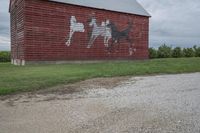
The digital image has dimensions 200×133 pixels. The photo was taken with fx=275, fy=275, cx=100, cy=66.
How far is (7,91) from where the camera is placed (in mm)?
7746

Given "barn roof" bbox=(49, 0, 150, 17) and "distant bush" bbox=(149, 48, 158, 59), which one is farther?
"distant bush" bbox=(149, 48, 158, 59)

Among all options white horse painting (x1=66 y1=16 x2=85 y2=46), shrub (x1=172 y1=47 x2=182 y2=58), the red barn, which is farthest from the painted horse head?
shrub (x1=172 y1=47 x2=182 y2=58)

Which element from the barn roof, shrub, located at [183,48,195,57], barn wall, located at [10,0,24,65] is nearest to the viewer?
barn wall, located at [10,0,24,65]

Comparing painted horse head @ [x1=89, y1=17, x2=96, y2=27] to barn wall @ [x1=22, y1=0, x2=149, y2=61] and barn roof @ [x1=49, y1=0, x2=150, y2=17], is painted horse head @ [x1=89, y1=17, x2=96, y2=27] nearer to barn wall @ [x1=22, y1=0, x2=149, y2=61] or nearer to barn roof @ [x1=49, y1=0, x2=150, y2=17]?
barn wall @ [x1=22, y1=0, x2=149, y2=61]

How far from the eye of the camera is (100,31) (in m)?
21.1

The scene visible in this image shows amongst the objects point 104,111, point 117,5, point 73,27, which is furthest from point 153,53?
point 104,111

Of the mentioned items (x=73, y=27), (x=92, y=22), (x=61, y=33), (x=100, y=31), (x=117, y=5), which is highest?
(x=117, y=5)

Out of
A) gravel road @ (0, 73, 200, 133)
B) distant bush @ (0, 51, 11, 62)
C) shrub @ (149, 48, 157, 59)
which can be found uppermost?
shrub @ (149, 48, 157, 59)

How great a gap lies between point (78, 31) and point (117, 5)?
518 cm

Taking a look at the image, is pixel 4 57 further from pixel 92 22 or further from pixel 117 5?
pixel 117 5

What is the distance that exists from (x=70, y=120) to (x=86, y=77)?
244 inches

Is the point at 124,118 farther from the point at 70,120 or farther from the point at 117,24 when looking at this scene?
the point at 117,24

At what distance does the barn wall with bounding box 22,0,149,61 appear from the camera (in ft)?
58.0

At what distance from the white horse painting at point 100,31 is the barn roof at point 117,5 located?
122cm
